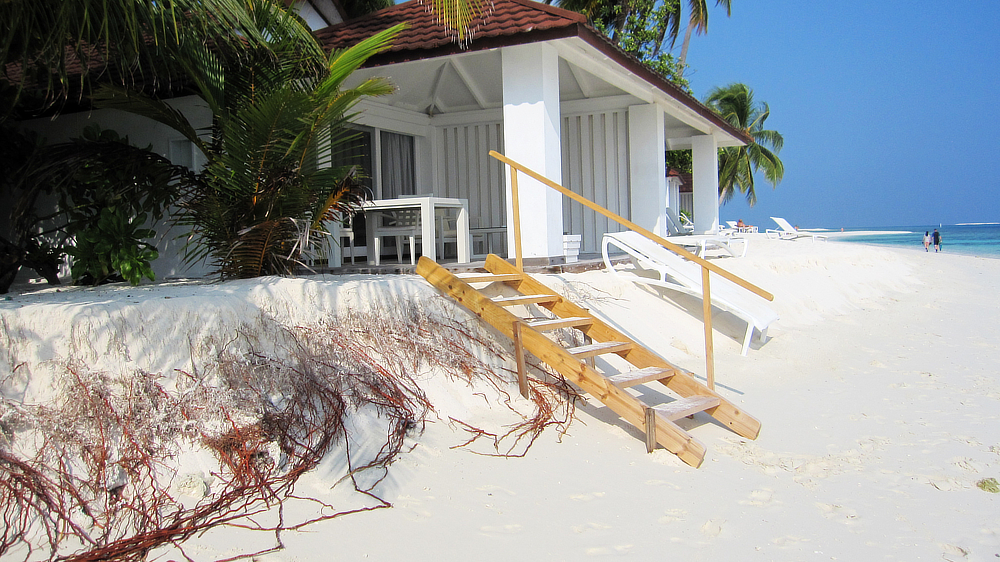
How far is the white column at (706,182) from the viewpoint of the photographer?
50.4 feet

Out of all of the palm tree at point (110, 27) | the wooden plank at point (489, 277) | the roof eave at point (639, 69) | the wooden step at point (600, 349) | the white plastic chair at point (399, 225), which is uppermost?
the roof eave at point (639, 69)

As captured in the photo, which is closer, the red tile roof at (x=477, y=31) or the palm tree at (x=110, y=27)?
the palm tree at (x=110, y=27)

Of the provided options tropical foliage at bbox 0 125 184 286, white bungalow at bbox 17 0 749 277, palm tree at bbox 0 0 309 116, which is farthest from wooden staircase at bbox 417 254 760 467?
tropical foliage at bbox 0 125 184 286

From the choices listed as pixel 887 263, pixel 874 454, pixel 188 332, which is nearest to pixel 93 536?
pixel 188 332

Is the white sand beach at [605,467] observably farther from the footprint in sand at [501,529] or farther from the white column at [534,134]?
the white column at [534,134]

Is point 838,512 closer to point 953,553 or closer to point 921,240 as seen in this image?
point 953,553

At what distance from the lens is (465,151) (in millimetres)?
11375

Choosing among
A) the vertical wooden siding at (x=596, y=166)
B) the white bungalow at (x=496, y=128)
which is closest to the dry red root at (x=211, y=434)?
the white bungalow at (x=496, y=128)

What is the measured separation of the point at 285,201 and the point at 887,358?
5.88 m

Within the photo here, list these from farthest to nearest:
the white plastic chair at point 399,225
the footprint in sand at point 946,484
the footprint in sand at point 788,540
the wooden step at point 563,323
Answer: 1. the white plastic chair at point 399,225
2. the wooden step at point 563,323
3. the footprint in sand at point 946,484
4. the footprint in sand at point 788,540

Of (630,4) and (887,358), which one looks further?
(630,4)

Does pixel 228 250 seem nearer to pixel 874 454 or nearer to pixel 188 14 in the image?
pixel 188 14

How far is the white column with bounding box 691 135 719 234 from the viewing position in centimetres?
1537

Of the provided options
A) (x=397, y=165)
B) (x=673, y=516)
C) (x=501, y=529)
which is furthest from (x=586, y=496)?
(x=397, y=165)
